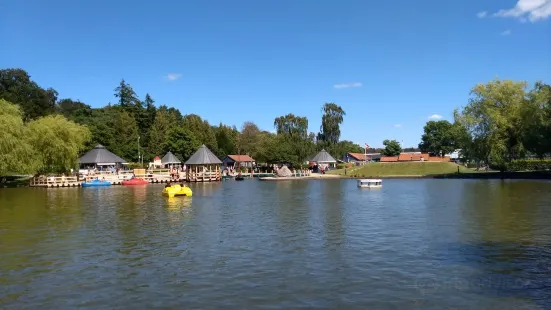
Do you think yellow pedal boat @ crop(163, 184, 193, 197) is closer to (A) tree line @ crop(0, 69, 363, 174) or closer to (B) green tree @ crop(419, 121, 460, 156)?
(A) tree line @ crop(0, 69, 363, 174)

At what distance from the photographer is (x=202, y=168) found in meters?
79.8

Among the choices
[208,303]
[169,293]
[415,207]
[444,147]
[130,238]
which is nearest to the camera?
[208,303]

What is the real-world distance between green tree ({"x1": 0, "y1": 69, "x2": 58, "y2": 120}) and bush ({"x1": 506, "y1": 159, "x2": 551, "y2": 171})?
84412 millimetres

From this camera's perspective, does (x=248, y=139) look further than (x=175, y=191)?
Yes

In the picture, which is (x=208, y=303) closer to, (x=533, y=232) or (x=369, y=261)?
(x=369, y=261)

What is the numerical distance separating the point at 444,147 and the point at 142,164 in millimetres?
92124

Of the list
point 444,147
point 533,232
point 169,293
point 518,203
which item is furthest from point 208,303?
point 444,147

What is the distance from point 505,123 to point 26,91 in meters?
84.2

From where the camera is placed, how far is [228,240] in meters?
20.2

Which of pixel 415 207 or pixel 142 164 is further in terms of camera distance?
pixel 142 164

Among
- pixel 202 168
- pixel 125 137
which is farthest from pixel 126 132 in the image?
pixel 202 168

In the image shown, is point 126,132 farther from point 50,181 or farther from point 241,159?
point 50,181

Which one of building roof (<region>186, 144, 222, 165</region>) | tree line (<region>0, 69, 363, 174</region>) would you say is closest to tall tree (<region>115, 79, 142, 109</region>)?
tree line (<region>0, 69, 363, 174</region>)

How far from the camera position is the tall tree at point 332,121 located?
113625 millimetres
